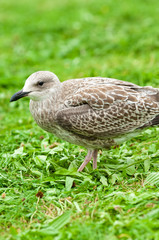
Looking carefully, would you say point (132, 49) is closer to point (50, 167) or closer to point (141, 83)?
point (141, 83)

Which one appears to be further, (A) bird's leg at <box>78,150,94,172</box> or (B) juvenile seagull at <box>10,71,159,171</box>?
(A) bird's leg at <box>78,150,94,172</box>

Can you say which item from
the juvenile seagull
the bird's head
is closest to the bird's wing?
the juvenile seagull

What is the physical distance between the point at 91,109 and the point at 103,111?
15cm

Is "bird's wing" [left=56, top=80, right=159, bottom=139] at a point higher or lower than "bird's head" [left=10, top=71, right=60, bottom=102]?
lower

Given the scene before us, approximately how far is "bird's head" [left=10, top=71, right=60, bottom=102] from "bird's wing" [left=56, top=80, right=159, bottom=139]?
0.30 m

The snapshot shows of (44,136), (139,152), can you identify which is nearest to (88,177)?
(139,152)

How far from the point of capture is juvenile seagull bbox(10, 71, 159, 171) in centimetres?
520

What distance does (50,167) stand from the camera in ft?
18.0

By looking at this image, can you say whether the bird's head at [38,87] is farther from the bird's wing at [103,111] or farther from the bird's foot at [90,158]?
the bird's foot at [90,158]

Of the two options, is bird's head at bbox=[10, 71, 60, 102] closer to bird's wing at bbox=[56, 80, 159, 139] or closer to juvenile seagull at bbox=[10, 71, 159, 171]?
juvenile seagull at bbox=[10, 71, 159, 171]

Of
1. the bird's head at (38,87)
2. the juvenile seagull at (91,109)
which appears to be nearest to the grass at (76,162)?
the juvenile seagull at (91,109)

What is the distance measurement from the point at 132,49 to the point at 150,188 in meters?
6.30

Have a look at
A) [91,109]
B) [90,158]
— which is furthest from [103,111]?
[90,158]

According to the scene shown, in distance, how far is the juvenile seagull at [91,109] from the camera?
17.0ft
